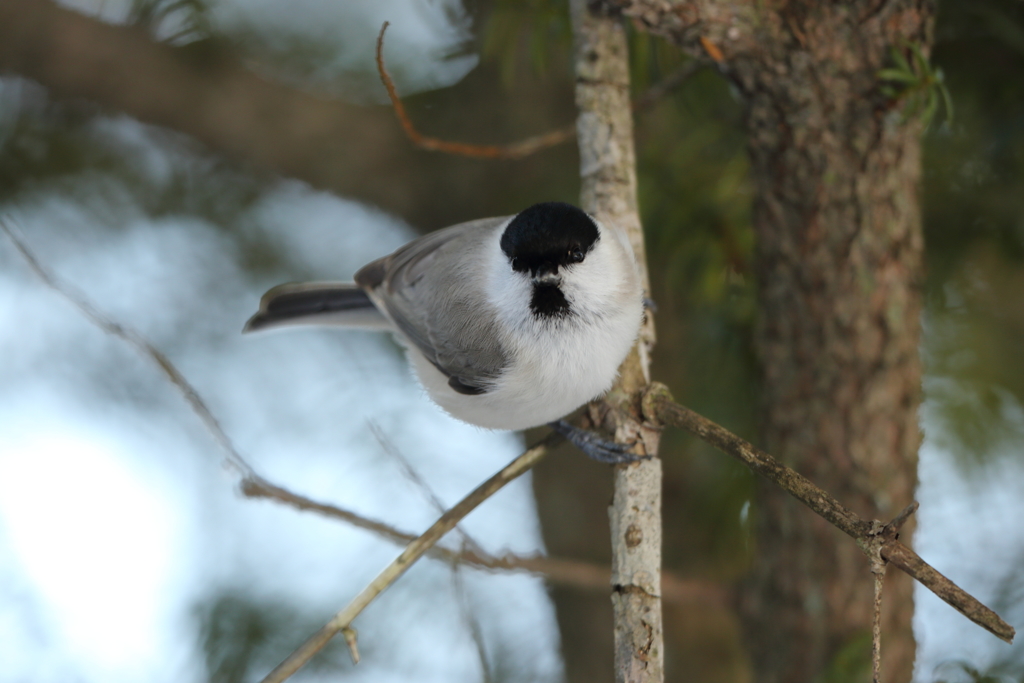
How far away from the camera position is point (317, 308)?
1015mm

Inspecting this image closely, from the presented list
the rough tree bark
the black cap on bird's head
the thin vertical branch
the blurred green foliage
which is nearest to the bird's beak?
the black cap on bird's head

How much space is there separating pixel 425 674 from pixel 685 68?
0.94 meters

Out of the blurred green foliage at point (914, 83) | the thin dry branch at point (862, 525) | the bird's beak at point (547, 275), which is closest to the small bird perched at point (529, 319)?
the bird's beak at point (547, 275)

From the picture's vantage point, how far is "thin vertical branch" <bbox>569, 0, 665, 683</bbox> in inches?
22.6

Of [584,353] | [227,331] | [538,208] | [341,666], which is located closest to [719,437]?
[584,353]

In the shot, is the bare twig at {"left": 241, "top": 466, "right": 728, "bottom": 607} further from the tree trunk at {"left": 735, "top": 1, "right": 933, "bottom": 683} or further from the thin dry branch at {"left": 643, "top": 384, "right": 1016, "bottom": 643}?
the thin dry branch at {"left": 643, "top": 384, "right": 1016, "bottom": 643}

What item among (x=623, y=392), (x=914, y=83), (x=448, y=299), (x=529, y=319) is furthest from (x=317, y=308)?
(x=914, y=83)

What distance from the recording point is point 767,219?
2.65ft

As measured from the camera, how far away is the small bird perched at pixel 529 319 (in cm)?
71

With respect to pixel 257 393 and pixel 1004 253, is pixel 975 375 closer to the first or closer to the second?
pixel 1004 253

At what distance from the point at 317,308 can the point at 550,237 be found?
0.46 meters

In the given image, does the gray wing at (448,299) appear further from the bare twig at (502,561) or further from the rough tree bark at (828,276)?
the rough tree bark at (828,276)

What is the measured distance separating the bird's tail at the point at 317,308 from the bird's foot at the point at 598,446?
38 cm

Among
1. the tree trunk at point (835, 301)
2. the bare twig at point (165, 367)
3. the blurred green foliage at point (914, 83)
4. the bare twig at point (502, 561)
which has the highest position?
the blurred green foliage at point (914, 83)
